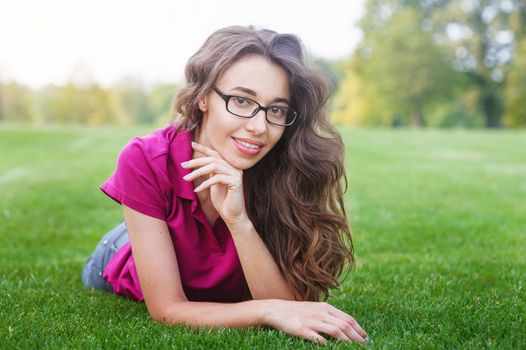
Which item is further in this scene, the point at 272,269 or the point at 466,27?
the point at 466,27

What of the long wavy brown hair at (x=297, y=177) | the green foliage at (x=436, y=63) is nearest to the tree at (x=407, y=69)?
the green foliage at (x=436, y=63)

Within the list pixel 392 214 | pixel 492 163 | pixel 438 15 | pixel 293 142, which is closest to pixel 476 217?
pixel 392 214

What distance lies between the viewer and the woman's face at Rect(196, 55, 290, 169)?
2.93m

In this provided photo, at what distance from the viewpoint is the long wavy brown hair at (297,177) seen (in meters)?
3.04

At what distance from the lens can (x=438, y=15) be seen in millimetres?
50469

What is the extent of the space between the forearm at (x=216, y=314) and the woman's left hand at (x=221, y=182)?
15.7 inches

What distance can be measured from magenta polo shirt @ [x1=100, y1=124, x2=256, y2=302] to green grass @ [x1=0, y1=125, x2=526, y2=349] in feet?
1.37

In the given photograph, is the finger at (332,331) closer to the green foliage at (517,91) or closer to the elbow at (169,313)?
the elbow at (169,313)

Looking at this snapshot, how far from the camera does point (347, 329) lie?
2762mm

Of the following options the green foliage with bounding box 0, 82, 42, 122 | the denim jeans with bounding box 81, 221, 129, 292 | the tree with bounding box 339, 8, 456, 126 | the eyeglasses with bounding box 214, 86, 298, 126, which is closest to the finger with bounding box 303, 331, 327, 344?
the eyeglasses with bounding box 214, 86, 298, 126

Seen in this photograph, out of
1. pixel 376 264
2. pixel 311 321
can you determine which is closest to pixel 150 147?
pixel 311 321

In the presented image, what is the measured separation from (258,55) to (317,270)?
1150mm

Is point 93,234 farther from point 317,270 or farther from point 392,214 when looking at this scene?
point 317,270

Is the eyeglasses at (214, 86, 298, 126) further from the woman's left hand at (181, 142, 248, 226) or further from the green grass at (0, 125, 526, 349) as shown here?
the green grass at (0, 125, 526, 349)
